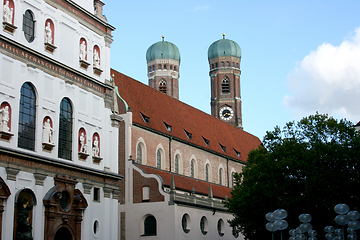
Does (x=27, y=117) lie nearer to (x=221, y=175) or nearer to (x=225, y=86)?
(x=221, y=175)

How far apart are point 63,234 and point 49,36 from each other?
10376mm

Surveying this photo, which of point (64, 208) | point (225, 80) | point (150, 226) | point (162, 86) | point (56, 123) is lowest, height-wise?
point (150, 226)

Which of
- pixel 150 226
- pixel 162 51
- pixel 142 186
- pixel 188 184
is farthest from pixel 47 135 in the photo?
pixel 162 51

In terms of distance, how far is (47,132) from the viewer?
26516 mm

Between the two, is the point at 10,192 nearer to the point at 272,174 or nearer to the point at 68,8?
the point at 68,8

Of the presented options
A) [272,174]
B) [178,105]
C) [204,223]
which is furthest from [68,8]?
[178,105]

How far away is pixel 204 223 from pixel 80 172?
1437cm

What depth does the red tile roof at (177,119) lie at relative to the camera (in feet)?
138

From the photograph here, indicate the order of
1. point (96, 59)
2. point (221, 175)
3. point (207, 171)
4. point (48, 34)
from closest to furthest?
point (48, 34)
point (96, 59)
point (207, 171)
point (221, 175)

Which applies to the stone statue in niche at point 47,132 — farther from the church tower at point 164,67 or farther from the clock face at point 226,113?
the church tower at point 164,67

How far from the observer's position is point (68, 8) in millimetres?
29453

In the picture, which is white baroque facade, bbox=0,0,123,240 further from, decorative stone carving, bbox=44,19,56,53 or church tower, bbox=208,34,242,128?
church tower, bbox=208,34,242,128

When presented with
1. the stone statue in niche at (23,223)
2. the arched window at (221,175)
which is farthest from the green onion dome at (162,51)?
the stone statue in niche at (23,223)

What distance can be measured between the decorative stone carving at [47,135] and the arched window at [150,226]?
11782 mm
